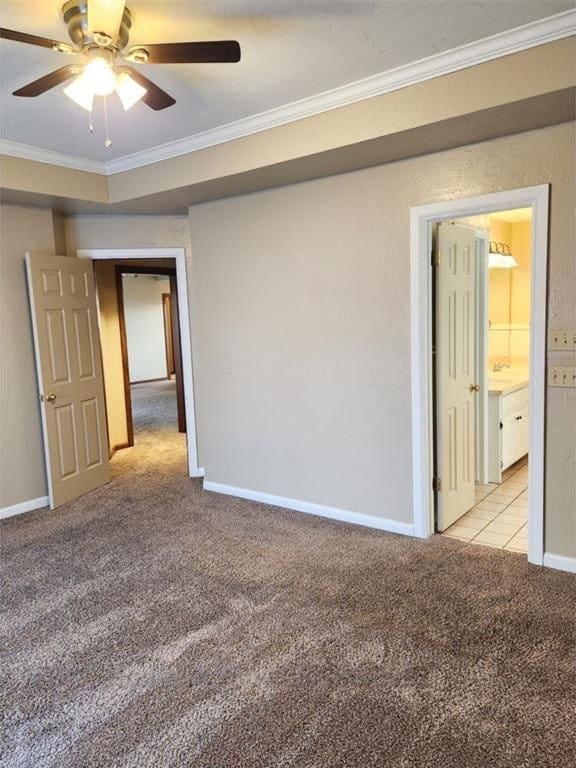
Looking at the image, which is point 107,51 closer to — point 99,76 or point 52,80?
point 99,76

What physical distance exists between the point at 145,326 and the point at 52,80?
10.6 m

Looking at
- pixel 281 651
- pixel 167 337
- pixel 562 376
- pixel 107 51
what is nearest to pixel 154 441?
pixel 281 651

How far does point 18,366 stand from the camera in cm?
416

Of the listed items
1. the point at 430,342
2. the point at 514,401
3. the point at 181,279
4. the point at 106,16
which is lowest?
the point at 514,401

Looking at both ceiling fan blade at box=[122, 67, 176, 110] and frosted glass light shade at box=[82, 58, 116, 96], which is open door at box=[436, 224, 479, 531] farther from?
frosted glass light shade at box=[82, 58, 116, 96]

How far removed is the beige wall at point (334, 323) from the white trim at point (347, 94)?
52 cm

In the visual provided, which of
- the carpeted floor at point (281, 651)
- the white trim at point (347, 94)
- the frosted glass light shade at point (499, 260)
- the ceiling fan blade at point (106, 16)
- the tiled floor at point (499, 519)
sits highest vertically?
the white trim at point (347, 94)

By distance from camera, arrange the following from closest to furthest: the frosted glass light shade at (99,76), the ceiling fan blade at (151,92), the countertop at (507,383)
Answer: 1. the frosted glass light shade at (99,76)
2. the ceiling fan blade at (151,92)
3. the countertop at (507,383)

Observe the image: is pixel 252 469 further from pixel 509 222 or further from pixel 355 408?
pixel 509 222

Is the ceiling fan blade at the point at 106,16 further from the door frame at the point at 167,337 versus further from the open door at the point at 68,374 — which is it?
the door frame at the point at 167,337

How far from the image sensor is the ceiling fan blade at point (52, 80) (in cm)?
208

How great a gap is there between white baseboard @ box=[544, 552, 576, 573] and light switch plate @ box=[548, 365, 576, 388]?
94 cm

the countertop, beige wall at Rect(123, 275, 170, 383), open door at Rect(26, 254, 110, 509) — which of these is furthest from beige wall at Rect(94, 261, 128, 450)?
beige wall at Rect(123, 275, 170, 383)

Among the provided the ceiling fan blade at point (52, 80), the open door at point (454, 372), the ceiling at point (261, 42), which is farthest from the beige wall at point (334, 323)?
the ceiling fan blade at point (52, 80)
